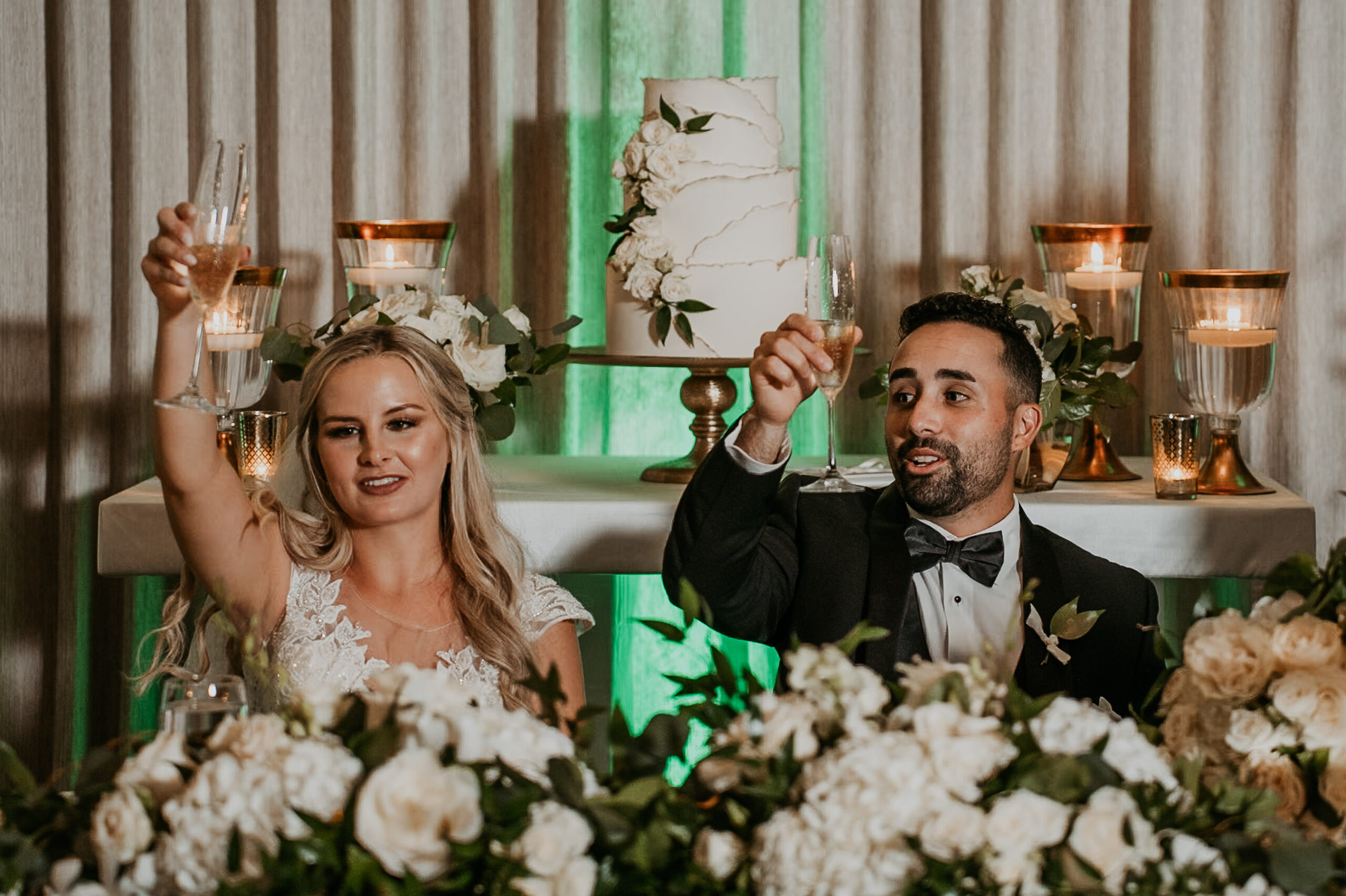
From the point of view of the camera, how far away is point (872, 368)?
2.86 m

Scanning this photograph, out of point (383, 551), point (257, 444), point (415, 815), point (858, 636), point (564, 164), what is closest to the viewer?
point (415, 815)

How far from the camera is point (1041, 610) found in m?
1.93

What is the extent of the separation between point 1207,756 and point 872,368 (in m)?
1.88

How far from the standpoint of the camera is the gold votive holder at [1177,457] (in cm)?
234

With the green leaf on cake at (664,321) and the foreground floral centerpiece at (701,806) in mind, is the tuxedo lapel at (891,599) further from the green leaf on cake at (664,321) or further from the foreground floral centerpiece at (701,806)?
the foreground floral centerpiece at (701,806)

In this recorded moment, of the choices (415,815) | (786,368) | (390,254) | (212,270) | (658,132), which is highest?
(658,132)

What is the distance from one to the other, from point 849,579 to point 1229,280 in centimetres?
90

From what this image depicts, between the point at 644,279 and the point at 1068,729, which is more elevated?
the point at 644,279

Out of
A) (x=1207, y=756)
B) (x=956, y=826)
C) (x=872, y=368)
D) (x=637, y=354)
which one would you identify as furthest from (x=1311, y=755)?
(x=872, y=368)

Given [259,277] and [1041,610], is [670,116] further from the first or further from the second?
[1041,610]

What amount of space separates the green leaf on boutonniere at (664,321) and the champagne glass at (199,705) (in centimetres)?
138

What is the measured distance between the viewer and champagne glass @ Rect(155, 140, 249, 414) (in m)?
1.51

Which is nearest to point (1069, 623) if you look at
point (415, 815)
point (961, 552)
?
point (961, 552)

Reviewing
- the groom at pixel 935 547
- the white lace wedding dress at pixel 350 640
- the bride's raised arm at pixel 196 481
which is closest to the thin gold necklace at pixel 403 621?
the white lace wedding dress at pixel 350 640
